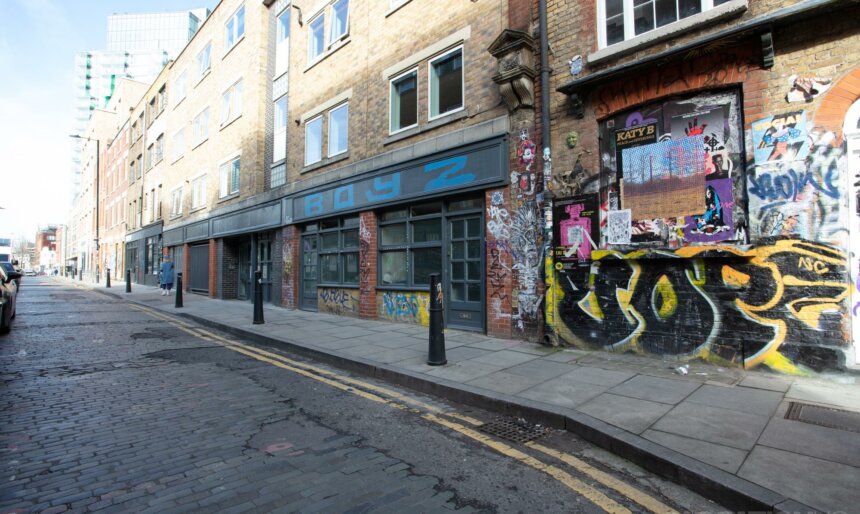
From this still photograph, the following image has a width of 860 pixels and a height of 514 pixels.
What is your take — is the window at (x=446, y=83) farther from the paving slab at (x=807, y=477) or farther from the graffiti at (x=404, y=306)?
the paving slab at (x=807, y=477)

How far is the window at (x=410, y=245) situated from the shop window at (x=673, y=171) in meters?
3.56

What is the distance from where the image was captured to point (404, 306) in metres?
10.2

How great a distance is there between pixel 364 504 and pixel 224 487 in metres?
1.03

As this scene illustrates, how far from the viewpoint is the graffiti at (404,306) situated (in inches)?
384

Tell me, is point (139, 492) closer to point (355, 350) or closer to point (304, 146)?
point (355, 350)

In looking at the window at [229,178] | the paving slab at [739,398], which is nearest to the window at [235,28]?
the window at [229,178]

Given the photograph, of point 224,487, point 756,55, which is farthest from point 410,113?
point 224,487

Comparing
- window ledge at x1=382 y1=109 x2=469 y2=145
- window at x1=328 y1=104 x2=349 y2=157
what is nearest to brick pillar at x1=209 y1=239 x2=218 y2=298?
window at x1=328 y1=104 x2=349 y2=157

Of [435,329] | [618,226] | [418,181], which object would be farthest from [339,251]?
[618,226]

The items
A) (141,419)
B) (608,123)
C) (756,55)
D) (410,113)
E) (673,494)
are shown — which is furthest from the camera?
(410,113)

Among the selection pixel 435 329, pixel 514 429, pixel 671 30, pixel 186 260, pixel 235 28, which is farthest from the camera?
pixel 186 260

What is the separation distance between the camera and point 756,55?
5.52 m

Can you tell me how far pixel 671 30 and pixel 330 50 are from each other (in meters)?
9.82

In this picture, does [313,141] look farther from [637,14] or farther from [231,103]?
[637,14]
